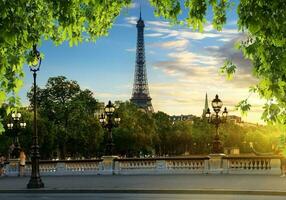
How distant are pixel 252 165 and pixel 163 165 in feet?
20.8

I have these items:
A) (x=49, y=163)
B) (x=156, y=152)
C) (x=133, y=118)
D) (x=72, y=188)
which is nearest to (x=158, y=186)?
(x=72, y=188)

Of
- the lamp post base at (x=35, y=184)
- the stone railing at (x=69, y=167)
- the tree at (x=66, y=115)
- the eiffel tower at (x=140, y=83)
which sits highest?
the eiffel tower at (x=140, y=83)

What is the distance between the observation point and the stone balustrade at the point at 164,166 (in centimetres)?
4122

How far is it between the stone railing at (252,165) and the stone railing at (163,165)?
64.4 inches

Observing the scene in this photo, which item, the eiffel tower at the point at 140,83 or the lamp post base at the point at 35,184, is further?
the eiffel tower at the point at 140,83

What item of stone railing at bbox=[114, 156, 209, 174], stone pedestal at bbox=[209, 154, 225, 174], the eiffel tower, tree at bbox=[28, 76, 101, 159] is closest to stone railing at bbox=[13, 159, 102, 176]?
stone railing at bbox=[114, 156, 209, 174]

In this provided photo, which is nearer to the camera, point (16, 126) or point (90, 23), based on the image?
point (90, 23)

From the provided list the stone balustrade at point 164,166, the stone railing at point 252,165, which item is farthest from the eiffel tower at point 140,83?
the stone railing at point 252,165

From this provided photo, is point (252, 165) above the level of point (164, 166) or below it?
above

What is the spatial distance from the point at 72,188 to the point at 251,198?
32.3 feet

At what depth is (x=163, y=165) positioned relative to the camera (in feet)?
145

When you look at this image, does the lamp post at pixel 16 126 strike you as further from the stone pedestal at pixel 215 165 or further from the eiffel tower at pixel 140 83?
the eiffel tower at pixel 140 83

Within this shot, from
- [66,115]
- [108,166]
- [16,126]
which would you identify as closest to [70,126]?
[66,115]

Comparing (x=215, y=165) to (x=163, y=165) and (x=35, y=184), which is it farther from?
(x=35, y=184)
